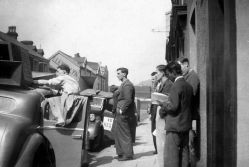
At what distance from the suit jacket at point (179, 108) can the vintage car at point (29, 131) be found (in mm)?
1426

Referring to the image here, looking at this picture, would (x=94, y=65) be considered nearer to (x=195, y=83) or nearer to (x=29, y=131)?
(x=195, y=83)

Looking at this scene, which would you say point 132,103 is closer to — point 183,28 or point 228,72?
point 228,72

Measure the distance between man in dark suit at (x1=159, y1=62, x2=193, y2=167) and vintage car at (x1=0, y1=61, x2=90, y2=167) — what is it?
138cm

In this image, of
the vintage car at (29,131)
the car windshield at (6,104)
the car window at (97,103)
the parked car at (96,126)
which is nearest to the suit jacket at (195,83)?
the vintage car at (29,131)

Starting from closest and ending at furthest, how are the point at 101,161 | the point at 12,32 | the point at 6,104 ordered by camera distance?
the point at 6,104, the point at 101,161, the point at 12,32

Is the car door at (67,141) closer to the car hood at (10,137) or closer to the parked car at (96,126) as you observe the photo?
the car hood at (10,137)

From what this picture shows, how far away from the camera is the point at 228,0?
498 cm

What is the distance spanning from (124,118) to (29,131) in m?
3.94

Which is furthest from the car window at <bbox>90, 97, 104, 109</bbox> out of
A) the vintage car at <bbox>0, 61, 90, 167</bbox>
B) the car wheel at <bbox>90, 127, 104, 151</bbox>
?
the vintage car at <bbox>0, 61, 90, 167</bbox>

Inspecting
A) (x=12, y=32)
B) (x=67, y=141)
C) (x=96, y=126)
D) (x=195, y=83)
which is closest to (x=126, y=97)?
(x=96, y=126)

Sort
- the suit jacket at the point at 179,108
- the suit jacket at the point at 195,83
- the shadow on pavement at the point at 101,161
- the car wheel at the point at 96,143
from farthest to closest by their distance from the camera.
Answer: the car wheel at the point at 96,143 < the shadow on pavement at the point at 101,161 < the suit jacket at the point at 195,83 < the suit jacket at the point at 179,108

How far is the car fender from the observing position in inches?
155

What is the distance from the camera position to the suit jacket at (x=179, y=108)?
5113mm

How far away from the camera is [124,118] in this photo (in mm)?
8039
